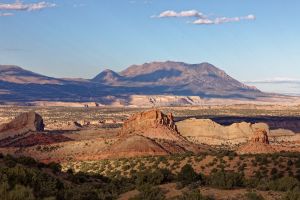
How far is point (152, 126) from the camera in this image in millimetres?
98062

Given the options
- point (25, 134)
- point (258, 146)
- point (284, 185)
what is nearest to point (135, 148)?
point (258, 146)

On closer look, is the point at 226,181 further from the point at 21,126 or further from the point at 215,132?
the point at 215,132

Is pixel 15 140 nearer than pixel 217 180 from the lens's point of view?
No

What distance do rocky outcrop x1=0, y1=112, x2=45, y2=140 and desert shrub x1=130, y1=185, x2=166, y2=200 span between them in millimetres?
82563

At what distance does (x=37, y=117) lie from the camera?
124 m

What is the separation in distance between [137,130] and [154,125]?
123 inches

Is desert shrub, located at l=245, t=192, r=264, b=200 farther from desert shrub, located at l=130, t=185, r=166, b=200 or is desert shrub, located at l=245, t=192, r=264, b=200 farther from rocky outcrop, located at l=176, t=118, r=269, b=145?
rocky outcrop, located at l=176, t=118, r=269, b=145

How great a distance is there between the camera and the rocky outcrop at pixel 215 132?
119938mm

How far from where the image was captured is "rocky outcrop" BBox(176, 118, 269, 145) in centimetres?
11994

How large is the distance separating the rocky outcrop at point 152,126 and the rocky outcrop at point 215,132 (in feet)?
64.2

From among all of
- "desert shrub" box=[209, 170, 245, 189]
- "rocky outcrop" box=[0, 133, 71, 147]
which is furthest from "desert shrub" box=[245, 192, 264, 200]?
"rocky outcrop" box=[0, 133, 71, 147]

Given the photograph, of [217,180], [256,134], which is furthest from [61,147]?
[217,180]

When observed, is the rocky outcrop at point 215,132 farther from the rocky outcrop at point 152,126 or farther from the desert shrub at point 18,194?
the desert shrub at point 18,194

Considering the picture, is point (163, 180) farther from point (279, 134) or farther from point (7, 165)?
point (279, 134)
